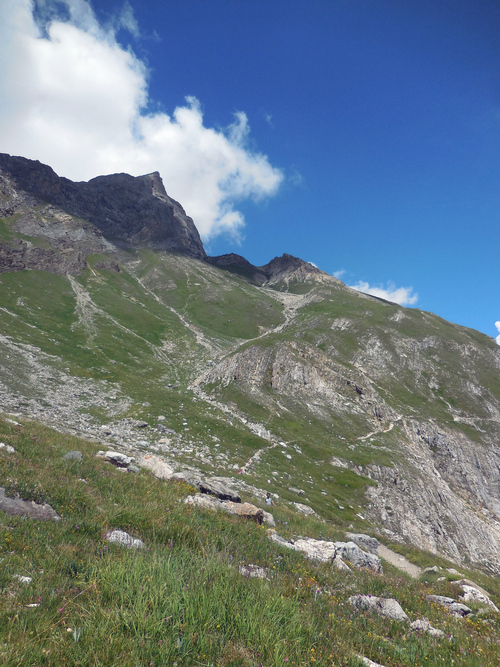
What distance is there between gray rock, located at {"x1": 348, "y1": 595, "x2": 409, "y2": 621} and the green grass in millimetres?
376

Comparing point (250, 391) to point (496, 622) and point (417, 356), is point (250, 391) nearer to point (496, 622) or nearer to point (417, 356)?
point (496, 622)

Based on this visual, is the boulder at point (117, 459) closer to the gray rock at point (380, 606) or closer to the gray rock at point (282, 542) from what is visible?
the gray rock at point (282, 542)

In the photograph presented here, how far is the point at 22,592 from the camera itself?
3.92m

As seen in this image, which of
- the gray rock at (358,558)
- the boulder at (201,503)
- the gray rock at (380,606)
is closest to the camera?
the gray rock at (380,606)

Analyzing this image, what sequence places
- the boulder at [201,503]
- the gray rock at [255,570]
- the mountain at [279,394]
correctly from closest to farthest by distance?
the gray rock at [255,570]
the boulder at [201,503]
the mountain at [279,394]

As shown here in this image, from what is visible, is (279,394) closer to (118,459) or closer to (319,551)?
(118,459)

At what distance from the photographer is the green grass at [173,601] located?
11.4 ft

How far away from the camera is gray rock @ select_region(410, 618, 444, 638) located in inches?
251

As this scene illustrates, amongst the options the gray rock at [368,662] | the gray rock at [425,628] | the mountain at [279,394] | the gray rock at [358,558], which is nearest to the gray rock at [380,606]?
the gray rock at [425,628]

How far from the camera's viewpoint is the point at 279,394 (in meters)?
63.4

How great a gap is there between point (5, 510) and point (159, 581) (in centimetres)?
452

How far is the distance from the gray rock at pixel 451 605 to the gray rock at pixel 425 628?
Answer: 2.61m

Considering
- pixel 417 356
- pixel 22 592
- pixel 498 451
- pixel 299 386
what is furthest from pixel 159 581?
pixel 417 356

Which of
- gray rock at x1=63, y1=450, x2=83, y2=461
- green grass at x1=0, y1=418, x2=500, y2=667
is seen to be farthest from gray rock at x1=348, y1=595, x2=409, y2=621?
gray rock at x1=63, y1=450, x2=83, y2=461
